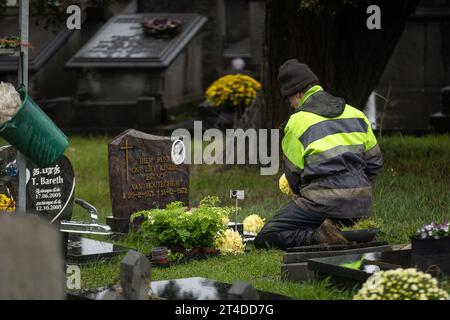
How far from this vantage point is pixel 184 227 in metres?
10.6

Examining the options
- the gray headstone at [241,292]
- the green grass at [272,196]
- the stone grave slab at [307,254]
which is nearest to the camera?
the gray headstone at [241,292]

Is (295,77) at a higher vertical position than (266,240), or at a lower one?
higher

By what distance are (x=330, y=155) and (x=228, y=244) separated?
58.9 inches

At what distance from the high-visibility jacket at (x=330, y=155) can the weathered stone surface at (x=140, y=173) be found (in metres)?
2.50

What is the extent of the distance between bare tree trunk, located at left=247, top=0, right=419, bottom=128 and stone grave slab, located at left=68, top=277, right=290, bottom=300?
744 centimetres

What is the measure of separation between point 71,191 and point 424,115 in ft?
36.7

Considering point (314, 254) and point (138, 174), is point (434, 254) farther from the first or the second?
point (138, 174)

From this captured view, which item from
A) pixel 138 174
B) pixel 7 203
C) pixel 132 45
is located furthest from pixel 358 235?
pixel 132 45

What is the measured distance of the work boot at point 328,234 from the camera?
9804mm

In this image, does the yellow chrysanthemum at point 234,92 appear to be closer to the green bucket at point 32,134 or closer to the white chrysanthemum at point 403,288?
the green bucket at point 32,134

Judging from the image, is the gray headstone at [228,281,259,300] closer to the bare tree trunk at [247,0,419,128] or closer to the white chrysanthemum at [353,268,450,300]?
the white chrysanthemum at [353,268,450,300]

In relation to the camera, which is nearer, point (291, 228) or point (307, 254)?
point (307, 254)

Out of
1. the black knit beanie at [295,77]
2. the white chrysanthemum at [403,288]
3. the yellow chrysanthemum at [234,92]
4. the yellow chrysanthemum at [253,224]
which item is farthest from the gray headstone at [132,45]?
the white chrysanthemum at [403,288]
